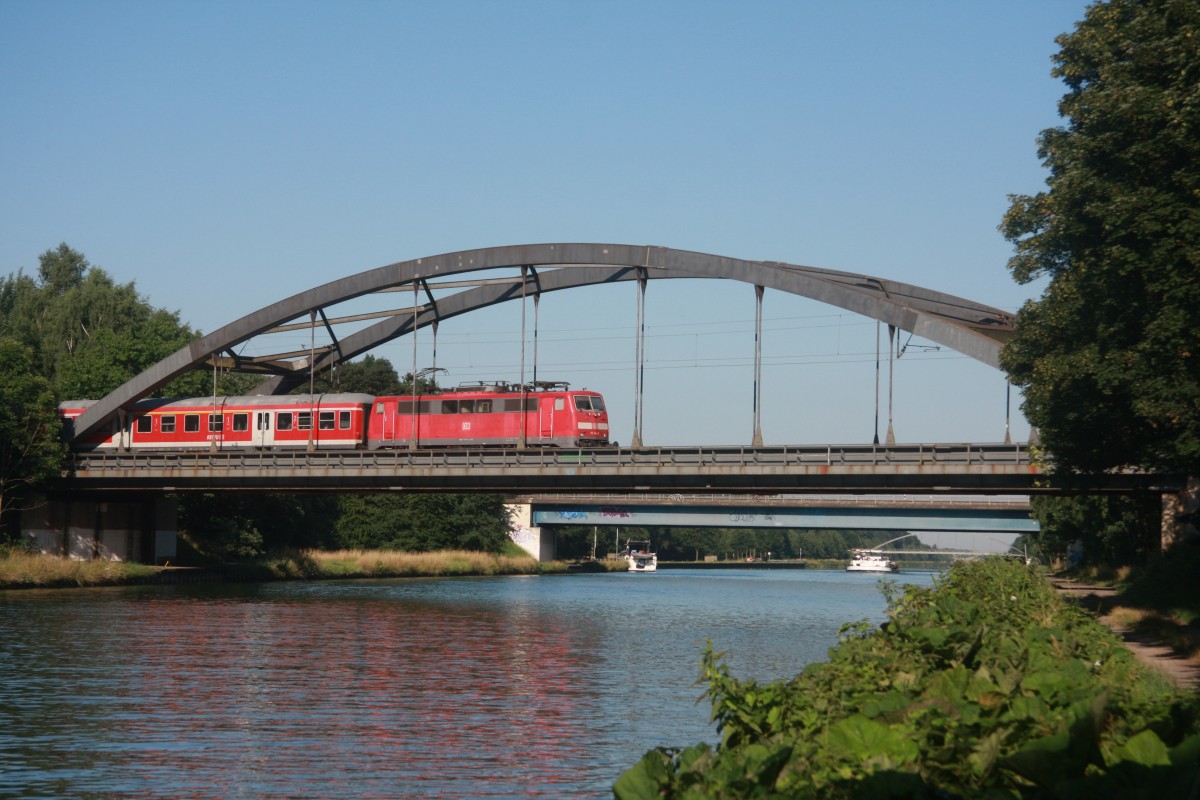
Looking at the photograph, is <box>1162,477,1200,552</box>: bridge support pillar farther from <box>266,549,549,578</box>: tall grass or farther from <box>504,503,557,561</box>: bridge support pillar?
<box>504,503,557,561</box>: bridge support pillar

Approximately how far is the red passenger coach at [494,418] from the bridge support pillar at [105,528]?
18.3m

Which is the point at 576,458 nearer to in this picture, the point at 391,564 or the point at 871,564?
the point at 391,564

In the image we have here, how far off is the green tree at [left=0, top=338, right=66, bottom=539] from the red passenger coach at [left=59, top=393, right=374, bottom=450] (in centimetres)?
548

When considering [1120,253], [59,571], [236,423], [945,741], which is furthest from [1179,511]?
[59,571]

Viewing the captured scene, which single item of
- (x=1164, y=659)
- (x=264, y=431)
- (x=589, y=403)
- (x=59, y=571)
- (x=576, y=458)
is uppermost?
(x=589, y=403)

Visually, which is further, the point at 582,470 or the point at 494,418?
the point at 494,418

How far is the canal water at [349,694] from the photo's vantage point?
17938mm

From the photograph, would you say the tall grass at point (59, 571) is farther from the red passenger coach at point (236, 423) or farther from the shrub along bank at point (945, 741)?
the shrub along bank at point (945, 741)

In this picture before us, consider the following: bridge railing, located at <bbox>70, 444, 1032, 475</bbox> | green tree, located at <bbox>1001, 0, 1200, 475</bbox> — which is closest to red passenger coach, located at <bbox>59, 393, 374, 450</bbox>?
bridge railing, located at <bbox>70, 444, 1032, 475</bbox>

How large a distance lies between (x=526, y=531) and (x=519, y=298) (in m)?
49.3

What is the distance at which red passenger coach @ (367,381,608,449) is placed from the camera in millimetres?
63469

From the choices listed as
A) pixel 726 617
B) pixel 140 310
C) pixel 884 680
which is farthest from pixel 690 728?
pixel 140 310

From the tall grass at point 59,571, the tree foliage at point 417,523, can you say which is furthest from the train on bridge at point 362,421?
the tree foliage at point 417,523

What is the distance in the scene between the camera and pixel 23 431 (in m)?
65.4
